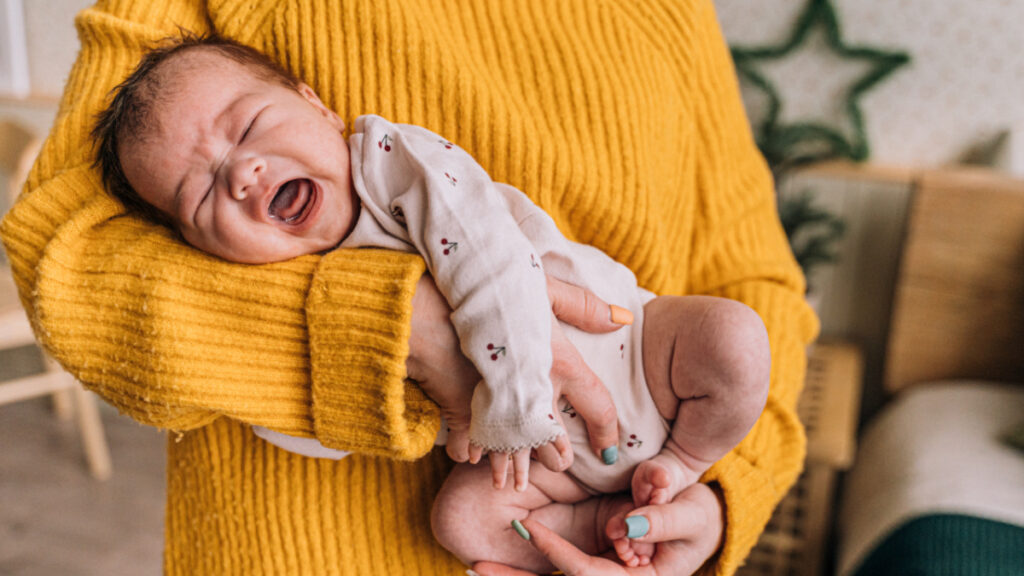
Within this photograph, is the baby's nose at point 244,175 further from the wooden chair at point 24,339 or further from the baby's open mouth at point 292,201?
the wooden chair at point 24,339

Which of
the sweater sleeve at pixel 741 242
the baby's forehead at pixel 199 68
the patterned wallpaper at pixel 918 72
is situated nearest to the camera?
the baby's forehead at pixel 199 68

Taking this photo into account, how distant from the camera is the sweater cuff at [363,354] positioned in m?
0.65

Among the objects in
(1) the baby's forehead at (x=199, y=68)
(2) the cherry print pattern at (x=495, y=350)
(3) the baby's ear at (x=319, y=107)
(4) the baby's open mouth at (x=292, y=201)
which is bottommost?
(2) the cherry print pattern at (x=495, y=350)

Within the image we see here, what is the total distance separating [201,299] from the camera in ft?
2.20

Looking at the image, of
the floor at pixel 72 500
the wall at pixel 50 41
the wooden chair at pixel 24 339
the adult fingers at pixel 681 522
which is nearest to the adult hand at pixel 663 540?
the adult fingers at pixel 681 522

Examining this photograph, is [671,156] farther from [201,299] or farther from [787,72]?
[787,72]

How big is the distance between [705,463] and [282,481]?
1.55ft

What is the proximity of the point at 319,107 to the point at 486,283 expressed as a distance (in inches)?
12.2

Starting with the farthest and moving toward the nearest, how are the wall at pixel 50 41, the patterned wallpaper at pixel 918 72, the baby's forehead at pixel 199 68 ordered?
1. the wall at pixel 50 41
2. the patterned wallpaper at pixel 918 72
3. the baby's forehead at pixel 199 68

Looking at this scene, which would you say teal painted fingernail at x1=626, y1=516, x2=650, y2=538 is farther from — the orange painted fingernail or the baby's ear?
the baby's ear

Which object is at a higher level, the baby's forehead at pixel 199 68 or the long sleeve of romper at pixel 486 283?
the baby's forehead at pixel 199 68

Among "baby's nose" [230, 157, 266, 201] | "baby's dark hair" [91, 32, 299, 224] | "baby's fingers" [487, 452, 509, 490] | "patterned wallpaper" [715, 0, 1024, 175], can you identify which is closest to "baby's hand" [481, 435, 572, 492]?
"baby's fingers" [487, 452, 509, 490]

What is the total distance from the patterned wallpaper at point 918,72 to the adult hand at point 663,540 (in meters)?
1.53

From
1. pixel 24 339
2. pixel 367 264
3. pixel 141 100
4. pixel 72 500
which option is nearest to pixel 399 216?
pixel 367 264
